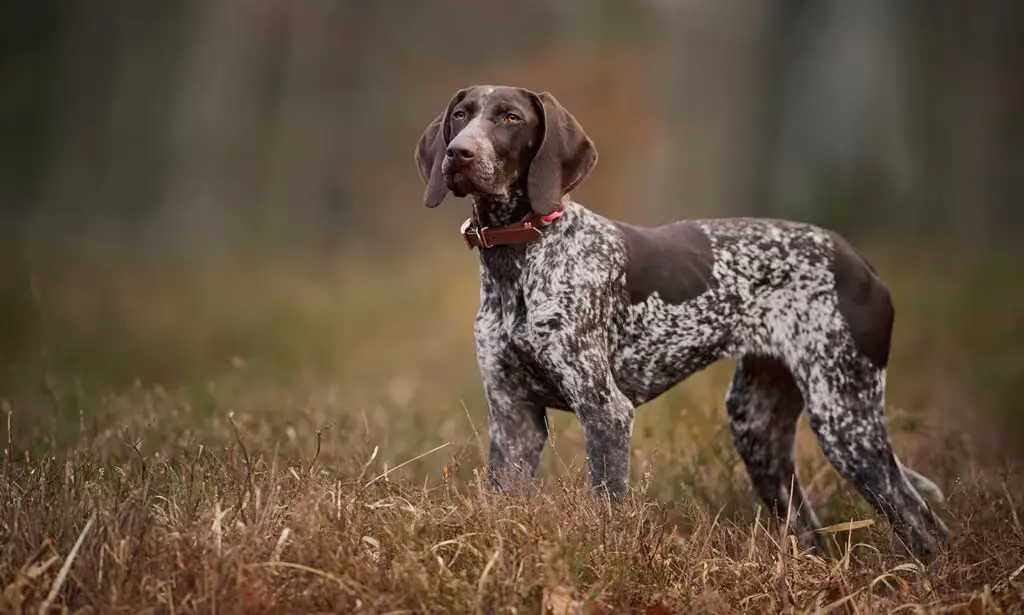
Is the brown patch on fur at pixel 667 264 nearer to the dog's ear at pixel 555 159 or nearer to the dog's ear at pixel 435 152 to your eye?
the dog's ear at pixel 555 159

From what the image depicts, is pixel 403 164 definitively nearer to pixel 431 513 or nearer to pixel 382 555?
pixel 431 513

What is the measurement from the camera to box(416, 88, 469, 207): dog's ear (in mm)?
4246

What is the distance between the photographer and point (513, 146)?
166 inches

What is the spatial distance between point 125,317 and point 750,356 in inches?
384

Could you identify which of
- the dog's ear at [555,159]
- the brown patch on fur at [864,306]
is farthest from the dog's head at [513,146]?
the brown patch on fur at [864,306]

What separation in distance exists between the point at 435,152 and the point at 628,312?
1.02 m

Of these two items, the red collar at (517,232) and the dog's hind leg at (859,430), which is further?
the dog's hind leg at (859,430)

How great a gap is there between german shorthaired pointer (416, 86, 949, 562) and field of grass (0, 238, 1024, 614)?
221mm

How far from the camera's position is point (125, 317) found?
12.8 m

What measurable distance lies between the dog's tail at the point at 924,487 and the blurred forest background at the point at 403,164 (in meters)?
2.26

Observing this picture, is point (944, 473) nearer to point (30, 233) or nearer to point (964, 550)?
point (964, 550)

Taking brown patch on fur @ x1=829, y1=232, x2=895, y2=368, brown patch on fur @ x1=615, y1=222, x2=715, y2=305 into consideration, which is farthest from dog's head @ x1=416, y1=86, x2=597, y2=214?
brown patch on fur @ x1=829, y1=232, x2=895, y2=368

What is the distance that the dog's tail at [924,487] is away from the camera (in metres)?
4.71

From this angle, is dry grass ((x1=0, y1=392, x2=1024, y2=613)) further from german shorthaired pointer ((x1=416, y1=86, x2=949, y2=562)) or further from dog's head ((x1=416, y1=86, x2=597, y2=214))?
dog's head ((x1=416, y1=86, x2=597, y2=214))
